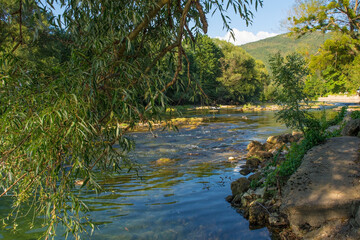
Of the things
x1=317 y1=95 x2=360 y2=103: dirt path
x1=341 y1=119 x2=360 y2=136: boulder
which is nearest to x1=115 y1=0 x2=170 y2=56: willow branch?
x1=341 y1=119 x2=360 y2=136: boulder

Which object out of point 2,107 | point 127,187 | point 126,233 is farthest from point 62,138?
point 127,187

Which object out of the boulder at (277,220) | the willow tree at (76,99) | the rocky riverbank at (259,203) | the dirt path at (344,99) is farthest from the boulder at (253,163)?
the dirt path at (344,99)

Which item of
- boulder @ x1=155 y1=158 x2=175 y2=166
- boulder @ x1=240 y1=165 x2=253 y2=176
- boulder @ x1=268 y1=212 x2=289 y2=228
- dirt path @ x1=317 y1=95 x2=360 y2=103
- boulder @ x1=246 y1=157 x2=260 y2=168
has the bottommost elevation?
Result: dirt path @ x1=317 y1=95 x2=360 y2=103

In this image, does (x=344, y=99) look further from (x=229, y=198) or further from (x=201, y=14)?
(x=201, y=14)

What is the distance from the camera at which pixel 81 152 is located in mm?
2623

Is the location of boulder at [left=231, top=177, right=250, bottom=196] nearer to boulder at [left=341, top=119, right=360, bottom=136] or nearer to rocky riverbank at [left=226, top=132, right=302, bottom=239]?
rocky riverbank at [left=226, top=132, right=302, bottom=239]

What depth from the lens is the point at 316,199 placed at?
4445 millimetres

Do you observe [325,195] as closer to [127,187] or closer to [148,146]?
[127,187]

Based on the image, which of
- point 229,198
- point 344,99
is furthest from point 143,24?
point 344,99

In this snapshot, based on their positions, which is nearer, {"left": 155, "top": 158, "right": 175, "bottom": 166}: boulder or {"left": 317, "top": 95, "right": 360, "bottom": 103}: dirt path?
{"left": 155, "top": 158, "right": 175, "bottom": 166}: boulder

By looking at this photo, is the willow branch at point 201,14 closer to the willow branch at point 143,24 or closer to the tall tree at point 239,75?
the willow branch at point 143,24

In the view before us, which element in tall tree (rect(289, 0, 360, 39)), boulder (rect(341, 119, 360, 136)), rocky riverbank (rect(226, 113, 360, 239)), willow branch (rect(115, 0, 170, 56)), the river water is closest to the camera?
willow branch (rect(115, 0, 170, 56))

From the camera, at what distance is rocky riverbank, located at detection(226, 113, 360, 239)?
13.8ft

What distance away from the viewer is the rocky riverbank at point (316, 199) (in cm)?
419
